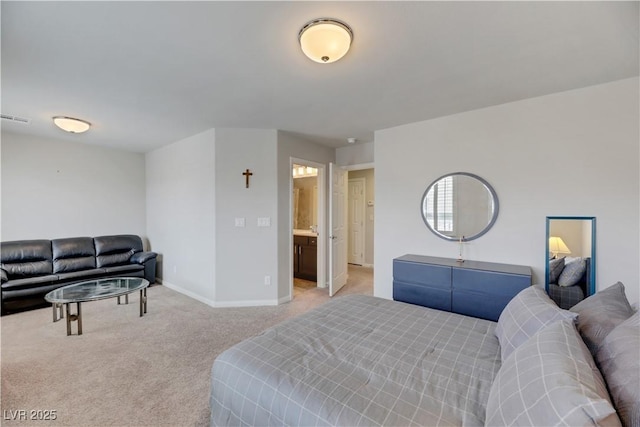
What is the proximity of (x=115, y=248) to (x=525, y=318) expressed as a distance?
5585 mm

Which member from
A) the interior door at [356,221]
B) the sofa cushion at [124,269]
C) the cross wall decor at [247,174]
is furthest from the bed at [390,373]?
the interior door at [356,221]

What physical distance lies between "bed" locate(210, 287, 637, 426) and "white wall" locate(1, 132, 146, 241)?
4816 millimetres

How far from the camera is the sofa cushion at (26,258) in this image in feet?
12.3

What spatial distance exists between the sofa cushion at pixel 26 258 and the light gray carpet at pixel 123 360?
2.09 ft

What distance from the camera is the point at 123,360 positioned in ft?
7.86

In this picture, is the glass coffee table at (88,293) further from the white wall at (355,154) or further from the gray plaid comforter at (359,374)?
the white wall at (355,154)

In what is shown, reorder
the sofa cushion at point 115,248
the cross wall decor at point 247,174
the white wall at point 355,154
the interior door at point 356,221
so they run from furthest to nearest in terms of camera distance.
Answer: the interior door at point 356,221 → the sofa cushion at point 115,248 → the white wall at point 355,154 → the cross wall decor at point 247,174

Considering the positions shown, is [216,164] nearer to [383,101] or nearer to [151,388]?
[383,101]

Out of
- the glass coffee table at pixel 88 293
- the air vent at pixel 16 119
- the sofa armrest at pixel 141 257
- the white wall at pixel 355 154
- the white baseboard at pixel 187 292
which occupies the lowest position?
the white baseboard at pixel 187 292

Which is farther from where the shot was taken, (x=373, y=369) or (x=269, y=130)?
(x=269, y=130)

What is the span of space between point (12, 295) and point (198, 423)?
3496 mm

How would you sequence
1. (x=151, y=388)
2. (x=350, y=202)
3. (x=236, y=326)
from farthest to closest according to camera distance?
(x=350, y=202) → (x=236, y=326) → (x=151, y=388)

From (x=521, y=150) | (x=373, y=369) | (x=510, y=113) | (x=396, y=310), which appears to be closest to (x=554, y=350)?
(x=373, y=369)

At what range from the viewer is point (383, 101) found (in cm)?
272
